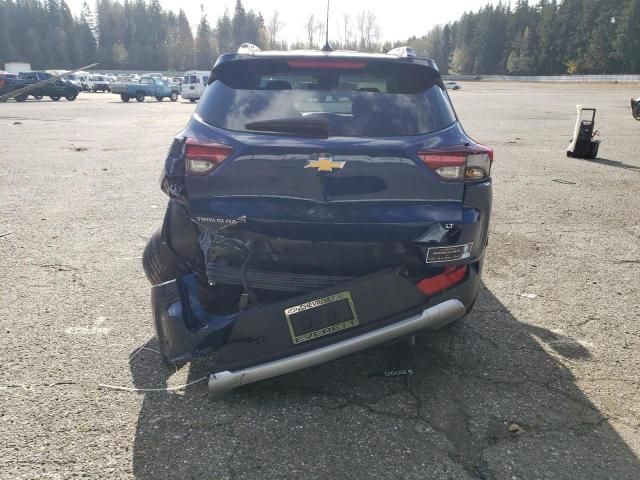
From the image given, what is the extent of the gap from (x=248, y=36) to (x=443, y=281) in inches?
5397

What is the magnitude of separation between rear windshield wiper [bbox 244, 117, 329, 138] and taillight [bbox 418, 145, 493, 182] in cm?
54

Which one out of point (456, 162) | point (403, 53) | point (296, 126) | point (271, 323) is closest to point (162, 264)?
point (271, 323)

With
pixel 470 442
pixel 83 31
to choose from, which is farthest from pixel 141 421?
pixel 83 31

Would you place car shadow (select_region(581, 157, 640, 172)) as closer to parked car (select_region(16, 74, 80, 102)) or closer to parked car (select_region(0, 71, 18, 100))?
parked car (select_region(16, 74, 80, 102))

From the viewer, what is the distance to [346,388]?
295 cm

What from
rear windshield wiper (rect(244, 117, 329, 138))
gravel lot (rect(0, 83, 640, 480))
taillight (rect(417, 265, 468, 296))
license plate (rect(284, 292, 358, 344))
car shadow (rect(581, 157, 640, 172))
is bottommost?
car shadow (rect(581, 157, 640, 172))

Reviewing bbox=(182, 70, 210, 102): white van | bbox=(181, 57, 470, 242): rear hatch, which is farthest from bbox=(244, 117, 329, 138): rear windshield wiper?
bbox=(182, 70, 210, 102): white van

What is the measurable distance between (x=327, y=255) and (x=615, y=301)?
282cm

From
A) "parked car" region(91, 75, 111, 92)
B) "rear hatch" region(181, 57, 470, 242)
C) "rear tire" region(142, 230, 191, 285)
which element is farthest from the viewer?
"parked car" region(91, 75, 111, 92)

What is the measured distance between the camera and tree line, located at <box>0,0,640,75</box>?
309ft

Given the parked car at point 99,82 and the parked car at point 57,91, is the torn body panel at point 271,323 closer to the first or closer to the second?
the parked car at point 57,91

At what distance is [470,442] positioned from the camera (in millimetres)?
2482

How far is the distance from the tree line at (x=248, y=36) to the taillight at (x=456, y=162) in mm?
97398

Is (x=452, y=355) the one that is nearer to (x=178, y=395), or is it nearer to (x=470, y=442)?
(x=470, y=442)
